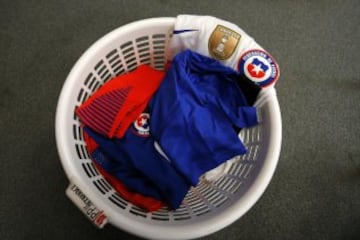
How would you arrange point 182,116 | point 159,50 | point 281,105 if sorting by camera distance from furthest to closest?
point 281,105 → point 159,50 → point 182,116

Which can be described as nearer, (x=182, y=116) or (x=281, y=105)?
(x=182, y=116)

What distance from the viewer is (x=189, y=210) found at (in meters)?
0.73

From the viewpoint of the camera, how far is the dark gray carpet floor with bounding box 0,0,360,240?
3.11ft

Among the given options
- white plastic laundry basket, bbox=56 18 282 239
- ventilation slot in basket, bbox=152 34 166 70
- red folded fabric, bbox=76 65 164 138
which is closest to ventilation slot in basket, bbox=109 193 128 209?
white plastic laundry basket, bbox=56 18 282 239

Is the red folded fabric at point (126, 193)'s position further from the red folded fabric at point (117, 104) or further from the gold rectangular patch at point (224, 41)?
the gold rectangular patch at point (224, 41)

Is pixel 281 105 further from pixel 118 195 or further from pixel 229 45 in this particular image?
pixel 118 195

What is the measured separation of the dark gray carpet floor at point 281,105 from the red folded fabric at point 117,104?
1.13 ft

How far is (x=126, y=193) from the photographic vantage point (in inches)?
29.3

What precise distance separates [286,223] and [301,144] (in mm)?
279

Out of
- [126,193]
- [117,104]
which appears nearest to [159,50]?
[117,104]

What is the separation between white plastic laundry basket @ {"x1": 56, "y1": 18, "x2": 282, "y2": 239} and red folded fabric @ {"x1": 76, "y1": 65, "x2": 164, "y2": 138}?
36 mm

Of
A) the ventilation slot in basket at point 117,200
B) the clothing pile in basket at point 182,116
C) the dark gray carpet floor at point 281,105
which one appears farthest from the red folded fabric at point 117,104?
the dark gray carpet floor at point 281,105

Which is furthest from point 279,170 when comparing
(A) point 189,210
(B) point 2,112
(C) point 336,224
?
(B) point 2,112

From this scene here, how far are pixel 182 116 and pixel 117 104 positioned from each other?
0.17 metres
